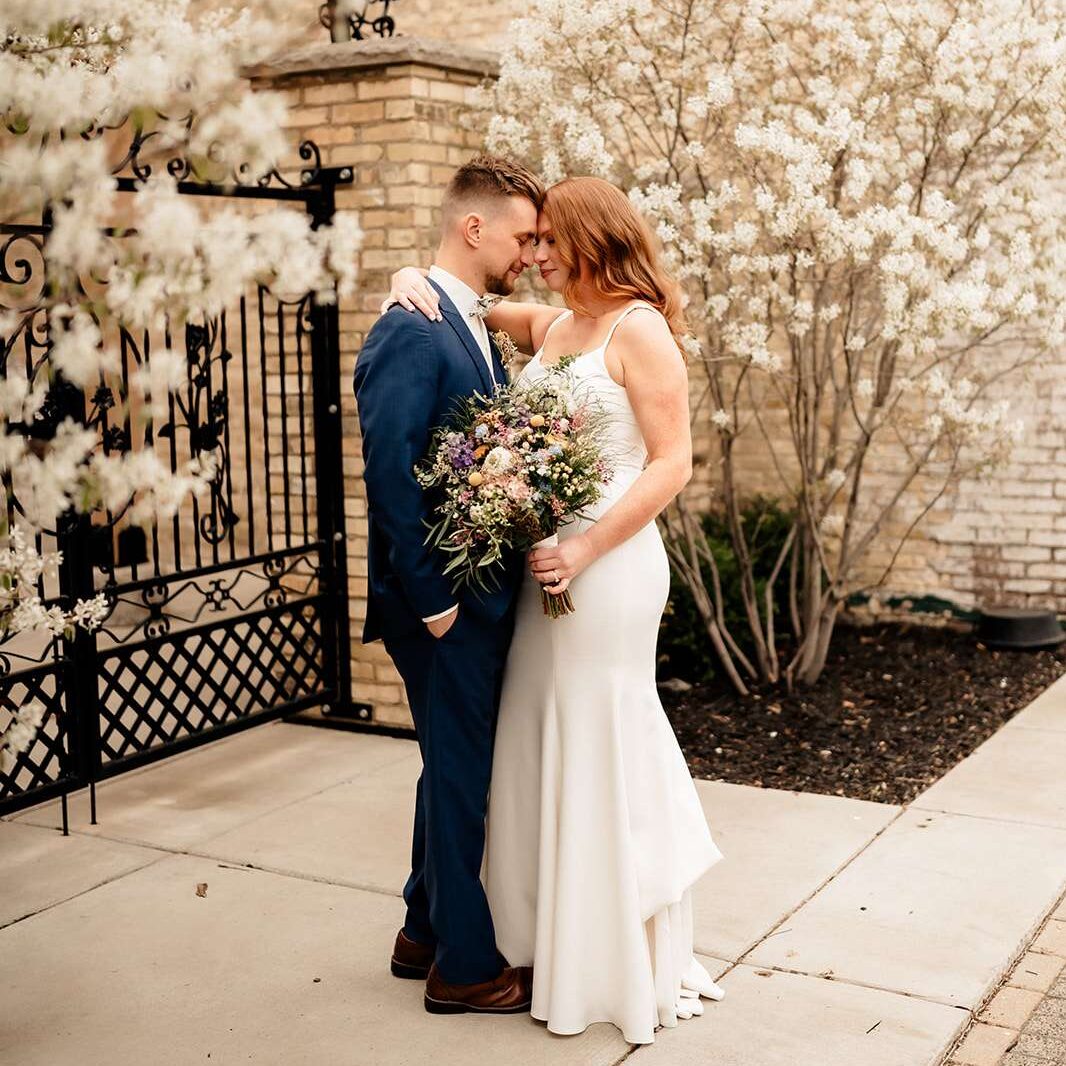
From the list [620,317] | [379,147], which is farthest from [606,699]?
[379,147]

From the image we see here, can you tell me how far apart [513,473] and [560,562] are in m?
0.28

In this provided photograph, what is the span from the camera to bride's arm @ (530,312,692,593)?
3.46 metres

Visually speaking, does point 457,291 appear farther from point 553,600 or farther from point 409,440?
point 553,600

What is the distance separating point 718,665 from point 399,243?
9.53ft

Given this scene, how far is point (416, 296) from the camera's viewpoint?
11.5ft

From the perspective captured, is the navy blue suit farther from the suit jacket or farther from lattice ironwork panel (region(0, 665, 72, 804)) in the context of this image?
lattice ironwork panel (region(0, 665, 72, 804))

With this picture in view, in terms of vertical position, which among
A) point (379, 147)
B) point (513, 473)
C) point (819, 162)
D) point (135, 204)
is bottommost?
point (513, 473)

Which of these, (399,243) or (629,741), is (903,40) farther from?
(629,741)

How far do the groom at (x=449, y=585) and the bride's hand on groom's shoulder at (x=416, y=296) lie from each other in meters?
0.03

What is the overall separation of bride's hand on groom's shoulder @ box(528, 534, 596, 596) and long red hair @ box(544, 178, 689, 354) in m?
0.65

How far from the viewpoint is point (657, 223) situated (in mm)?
6355

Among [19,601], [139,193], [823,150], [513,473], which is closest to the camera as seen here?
[139,193]

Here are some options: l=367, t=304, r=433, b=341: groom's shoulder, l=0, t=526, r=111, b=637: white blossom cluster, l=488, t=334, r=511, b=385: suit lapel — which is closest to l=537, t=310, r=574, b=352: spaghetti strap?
l=488, t=334, r=511, b=385: suit lapel

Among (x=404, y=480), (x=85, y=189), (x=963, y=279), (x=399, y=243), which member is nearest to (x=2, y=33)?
(x=85, y=189)
